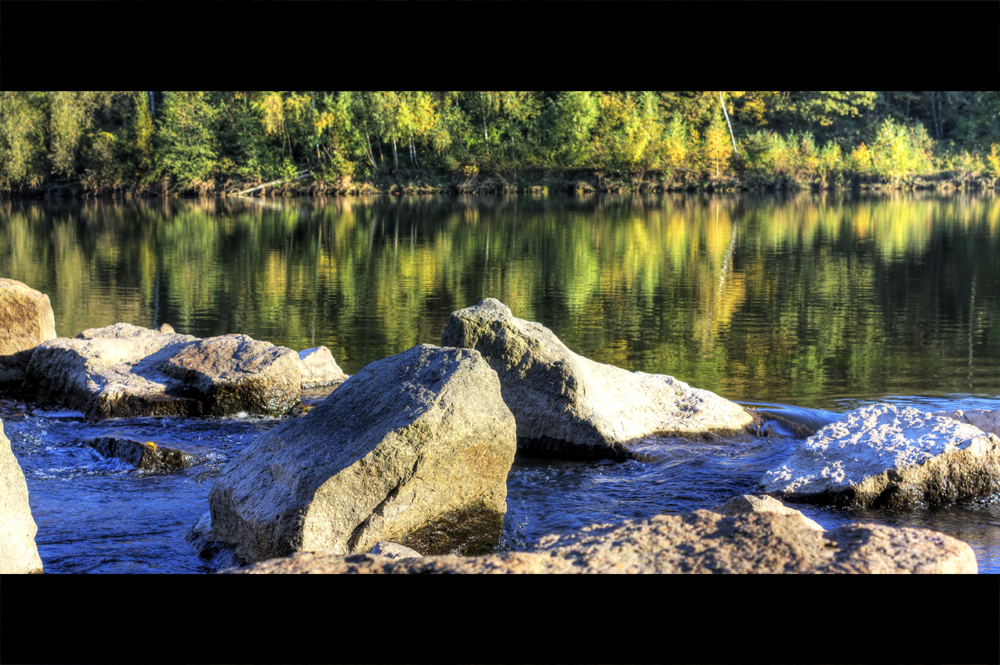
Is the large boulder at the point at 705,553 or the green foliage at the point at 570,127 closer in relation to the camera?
the large boulder at the point at 705,553

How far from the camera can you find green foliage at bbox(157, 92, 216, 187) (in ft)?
242

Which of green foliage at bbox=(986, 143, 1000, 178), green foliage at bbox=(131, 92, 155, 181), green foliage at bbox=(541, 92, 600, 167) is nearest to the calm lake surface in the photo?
green foliage at bbox=(131, 92, 155, 181)

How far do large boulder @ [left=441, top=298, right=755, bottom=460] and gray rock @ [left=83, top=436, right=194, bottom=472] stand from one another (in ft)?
10.7

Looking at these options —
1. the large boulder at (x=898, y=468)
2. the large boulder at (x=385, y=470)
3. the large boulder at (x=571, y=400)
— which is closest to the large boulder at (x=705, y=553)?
the large boulder at (x=385, y=470)

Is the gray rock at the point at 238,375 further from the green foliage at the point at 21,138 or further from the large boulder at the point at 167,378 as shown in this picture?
the green foliage at the point at 21,138

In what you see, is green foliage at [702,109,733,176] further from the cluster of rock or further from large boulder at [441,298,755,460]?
large boulder at [441,298,755,460]

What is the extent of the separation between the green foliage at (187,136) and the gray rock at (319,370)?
65.0 m

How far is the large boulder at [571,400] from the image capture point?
33.6 feet
